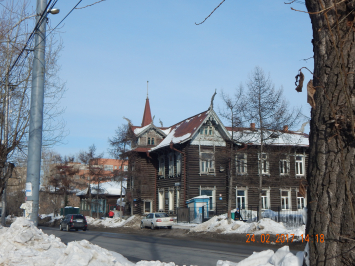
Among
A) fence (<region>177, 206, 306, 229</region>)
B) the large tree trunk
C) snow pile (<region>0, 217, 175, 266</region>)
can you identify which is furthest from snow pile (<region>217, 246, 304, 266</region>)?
fence (<region>177, 206, 306, 229</region>)

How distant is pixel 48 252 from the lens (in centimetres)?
873

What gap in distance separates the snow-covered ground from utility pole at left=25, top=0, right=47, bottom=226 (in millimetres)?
658

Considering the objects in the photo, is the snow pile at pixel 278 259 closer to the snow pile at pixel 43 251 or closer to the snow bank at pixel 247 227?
the snow pile at pixel 43 251

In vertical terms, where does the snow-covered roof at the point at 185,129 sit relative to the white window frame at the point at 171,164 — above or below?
above

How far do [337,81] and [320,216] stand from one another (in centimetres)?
104

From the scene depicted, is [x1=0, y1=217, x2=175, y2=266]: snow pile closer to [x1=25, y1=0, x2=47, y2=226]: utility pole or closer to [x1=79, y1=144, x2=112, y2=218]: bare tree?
[x1=25, y1=0, x2=47, y2=226]: utility pole

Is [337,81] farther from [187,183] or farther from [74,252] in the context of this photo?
[187,183]

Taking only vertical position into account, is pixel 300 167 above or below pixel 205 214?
above

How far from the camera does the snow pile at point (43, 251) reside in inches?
284

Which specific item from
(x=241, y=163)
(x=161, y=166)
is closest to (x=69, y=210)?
(x=161, y=166)

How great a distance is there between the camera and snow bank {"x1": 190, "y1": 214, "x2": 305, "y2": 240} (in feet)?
69.3

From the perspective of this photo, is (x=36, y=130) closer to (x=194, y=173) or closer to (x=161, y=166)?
(x=194, y=173)

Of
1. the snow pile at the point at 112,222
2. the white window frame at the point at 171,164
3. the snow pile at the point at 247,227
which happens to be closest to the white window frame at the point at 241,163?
the snow pile at the point at 247,227

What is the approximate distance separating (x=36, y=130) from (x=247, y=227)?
17126 millimetres
